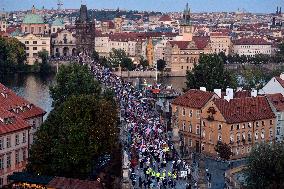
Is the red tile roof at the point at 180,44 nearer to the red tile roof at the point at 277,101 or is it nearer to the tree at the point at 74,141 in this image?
the red tile roof at the point at 277,101

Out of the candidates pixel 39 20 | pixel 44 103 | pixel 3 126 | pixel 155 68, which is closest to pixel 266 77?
pixel 44 103

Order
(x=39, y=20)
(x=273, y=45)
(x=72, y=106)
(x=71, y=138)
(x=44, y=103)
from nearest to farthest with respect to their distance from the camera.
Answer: (x=71, y=138)
(x=72, y=106)
(x=44, y=103)
(x=39, y=20)
(x=273, y=45)

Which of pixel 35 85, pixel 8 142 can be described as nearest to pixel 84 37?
pixel 35 85

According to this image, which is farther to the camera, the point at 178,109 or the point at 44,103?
the point at 44,103

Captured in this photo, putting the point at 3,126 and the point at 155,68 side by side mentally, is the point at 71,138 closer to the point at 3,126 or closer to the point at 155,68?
the point at 3,126

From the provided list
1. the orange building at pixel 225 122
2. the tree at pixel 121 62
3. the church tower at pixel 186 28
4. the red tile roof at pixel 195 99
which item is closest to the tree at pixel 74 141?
the orange building at pixel 225 122
